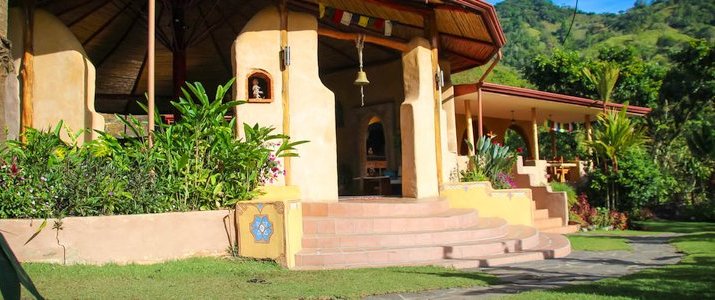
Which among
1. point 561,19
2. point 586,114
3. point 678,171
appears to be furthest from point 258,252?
point 561,19

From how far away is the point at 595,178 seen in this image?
17656 mm

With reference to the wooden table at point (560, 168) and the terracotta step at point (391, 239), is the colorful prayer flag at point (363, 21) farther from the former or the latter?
the wooden table at point (560, 168)

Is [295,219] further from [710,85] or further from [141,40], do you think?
[710,85]

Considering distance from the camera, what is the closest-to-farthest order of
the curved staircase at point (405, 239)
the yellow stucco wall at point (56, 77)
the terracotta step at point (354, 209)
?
the curved staircase at point (405, 239), the terracotta step at point (354, 209), the yellow stucco wall at point (56, 77)

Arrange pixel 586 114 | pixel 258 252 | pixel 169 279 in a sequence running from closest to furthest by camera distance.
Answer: pixel 169 279 < pixel 258 252 < pixel 586 114

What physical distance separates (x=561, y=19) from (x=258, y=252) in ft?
364

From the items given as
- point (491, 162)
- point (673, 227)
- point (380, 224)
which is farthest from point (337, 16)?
point (673, 227)

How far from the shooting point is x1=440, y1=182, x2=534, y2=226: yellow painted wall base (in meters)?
12.1

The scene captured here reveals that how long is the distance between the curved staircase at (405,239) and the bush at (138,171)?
118 cm

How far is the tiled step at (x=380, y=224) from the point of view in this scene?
28.6 ft

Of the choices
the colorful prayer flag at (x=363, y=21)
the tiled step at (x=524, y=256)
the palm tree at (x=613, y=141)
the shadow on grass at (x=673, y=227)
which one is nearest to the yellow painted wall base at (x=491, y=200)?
the tiled step at (x=524, y=256)

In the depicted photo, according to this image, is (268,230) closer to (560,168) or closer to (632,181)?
(632,181)

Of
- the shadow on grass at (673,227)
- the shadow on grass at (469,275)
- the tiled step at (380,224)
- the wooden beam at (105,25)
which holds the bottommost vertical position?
the shadow on grass at (673,227)

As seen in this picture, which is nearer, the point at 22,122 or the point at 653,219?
the point at 22,122
